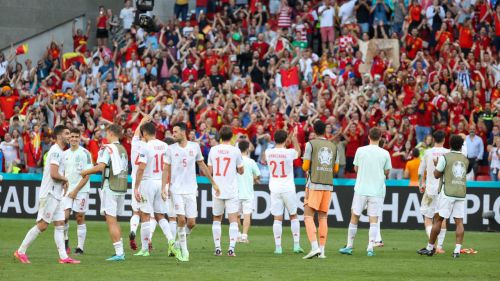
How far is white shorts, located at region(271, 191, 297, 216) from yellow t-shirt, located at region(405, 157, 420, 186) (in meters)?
8.19

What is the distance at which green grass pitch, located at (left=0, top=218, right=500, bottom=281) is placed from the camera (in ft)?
54.7

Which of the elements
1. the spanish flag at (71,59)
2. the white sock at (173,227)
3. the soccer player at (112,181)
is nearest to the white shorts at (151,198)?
the soccer player at (112,181)

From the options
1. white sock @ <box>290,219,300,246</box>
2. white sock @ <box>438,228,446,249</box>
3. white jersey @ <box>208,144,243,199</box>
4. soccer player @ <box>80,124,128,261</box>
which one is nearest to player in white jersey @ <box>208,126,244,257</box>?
white jersey @ <box>208,144,243,199</box>

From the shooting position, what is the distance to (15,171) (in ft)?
109

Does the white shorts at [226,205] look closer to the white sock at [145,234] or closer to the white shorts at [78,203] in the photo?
the white sock at [145,234]

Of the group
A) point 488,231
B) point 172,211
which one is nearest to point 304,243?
point 172,211

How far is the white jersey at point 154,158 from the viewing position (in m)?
19.6

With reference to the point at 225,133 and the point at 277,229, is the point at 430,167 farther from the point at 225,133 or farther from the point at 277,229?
the point at 225,133

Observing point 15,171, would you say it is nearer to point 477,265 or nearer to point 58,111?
point 58,111

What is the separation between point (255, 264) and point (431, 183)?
16.8ft

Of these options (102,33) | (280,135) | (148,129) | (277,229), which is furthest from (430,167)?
(102,33)

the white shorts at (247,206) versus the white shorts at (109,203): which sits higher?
the white shorts at (109,203)

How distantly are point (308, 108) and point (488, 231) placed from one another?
712cm

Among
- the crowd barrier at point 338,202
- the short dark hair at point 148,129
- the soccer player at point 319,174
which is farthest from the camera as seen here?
the crowd barrier at point 338,202
